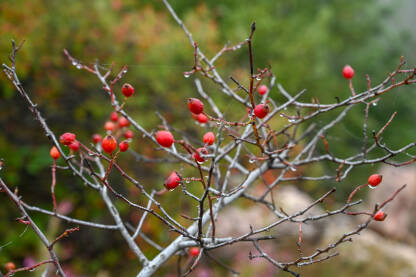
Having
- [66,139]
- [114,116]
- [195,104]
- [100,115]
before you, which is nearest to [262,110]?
[195,104]

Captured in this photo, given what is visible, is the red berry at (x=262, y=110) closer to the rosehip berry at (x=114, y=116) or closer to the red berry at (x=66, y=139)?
the red berry at (x=66, y=139)

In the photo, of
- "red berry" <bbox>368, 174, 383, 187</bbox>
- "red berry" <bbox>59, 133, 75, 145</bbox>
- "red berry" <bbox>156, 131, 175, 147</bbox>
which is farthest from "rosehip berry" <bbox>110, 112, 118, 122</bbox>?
"red berry" <bbox>368, 174, 383, 187</bbox>

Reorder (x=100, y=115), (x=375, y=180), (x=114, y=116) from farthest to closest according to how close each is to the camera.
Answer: (x=100, y=115), (x=114, y=116), (x=375, y=180)

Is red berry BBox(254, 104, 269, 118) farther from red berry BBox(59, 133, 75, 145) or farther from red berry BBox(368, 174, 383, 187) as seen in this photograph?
red berry BBox(59, 133, 75, 145)

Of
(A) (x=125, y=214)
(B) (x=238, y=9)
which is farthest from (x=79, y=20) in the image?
(B) (x=238, y=9)

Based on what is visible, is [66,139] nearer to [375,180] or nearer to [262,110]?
[262,110]

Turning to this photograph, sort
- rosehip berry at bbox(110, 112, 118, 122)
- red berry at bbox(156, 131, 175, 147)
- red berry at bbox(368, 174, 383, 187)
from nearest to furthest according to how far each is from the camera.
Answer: red berry at bbox(156, 131, 175, 147)
red berry at bbox(368, 174, 383, 187)
rosehip berry at bbox(110, 112, 118, 122)

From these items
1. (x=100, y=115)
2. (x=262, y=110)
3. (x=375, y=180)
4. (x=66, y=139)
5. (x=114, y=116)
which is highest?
(x=100, y=115)

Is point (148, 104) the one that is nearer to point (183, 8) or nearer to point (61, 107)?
point (61, 107)

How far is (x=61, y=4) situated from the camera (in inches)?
148

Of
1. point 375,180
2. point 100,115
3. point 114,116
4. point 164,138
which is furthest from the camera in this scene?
point 100,115

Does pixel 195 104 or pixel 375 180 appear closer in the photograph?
pixel 195 104

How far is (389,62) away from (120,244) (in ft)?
26.7

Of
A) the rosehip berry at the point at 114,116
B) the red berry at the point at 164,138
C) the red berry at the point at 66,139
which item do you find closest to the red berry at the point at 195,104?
the red berry at the point at 164,138
